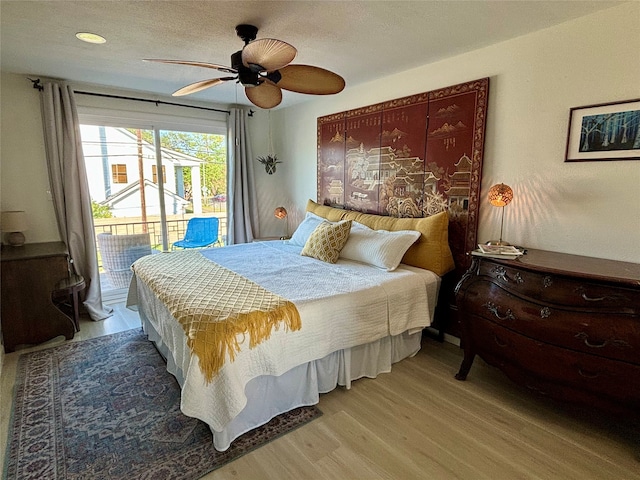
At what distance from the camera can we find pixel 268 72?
6.72 ft

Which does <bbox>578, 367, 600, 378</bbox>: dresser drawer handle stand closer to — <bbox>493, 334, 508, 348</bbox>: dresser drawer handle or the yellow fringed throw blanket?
<bbox>493, 334, 508, 348</bbox>: dresser drawer handle

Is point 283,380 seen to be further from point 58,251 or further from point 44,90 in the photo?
point 44,90

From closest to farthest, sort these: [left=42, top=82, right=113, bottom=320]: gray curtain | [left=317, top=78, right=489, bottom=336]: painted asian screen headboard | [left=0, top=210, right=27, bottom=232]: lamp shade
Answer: [left=317, top=78, right=489, bottom=336]: painted asian screen headboard, [left=0, top=210, right=27, bottom=232]: lamp shade, [left=42, top=82, right=113, bottom=320]: gray curtain

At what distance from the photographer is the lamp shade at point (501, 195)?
2326 millimetres

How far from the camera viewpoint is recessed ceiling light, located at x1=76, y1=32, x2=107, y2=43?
2.26 meters

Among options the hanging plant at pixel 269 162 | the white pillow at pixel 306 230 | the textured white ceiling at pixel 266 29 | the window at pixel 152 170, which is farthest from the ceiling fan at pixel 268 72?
the hanging plant at pixel 269 162

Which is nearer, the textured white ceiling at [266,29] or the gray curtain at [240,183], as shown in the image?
the textured white ceiling at [266,29]

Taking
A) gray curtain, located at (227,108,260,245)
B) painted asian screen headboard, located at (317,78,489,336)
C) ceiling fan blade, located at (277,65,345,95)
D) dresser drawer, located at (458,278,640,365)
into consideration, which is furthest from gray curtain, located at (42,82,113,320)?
dresser drawer, located at (458,278,640,365)

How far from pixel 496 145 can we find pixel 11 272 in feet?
13.0

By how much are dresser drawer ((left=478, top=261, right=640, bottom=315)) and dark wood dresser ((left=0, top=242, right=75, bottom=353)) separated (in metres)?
3.48

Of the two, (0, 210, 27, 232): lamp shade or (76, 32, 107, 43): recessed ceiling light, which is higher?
(76, 32, 107, 43): recessed ceiling light

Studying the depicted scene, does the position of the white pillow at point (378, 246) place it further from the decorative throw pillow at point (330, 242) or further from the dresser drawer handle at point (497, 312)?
the dresser drawer handle at point (497, 312)

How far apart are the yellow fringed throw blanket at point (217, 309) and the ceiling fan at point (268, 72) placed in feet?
4.32

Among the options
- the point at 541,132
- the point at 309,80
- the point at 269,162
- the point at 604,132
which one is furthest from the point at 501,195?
the point at 269,162
